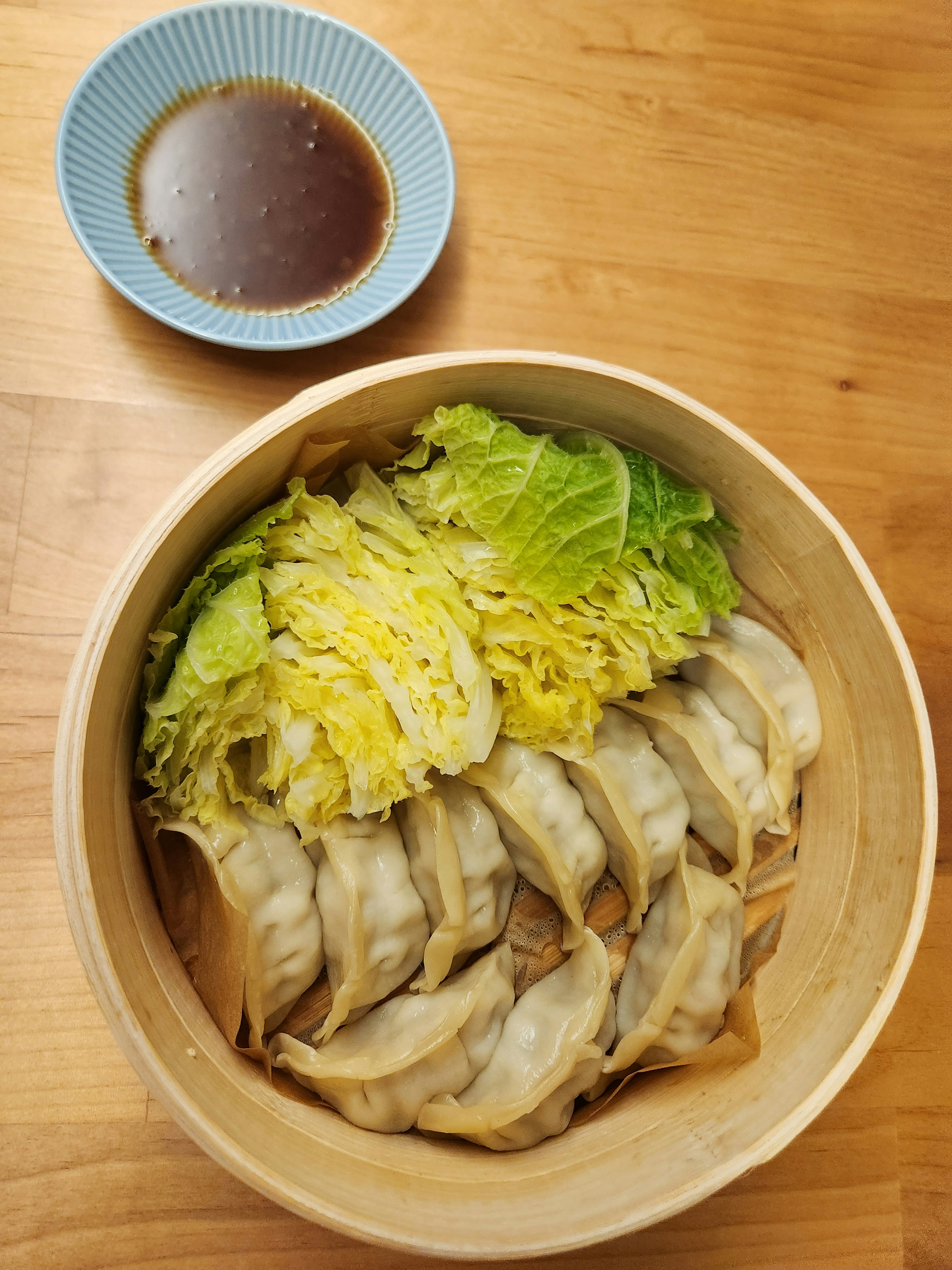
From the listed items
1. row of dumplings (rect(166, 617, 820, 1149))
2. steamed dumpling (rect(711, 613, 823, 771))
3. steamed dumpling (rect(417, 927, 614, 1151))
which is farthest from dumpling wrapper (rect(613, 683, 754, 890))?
steamed dumpling (rect(417, 927, 614, 1151))

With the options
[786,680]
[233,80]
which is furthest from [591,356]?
[233,80]

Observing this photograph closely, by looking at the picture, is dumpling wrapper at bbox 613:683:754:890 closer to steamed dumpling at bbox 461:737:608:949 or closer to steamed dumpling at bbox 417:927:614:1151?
steamed dumpling at bbox 461:737:608:949

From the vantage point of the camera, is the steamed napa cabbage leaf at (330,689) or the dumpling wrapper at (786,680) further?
the dumpling wrapper at (786,680)

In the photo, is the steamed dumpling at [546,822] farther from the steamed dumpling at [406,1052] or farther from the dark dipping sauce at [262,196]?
the dark dipping sauce at [262,196]

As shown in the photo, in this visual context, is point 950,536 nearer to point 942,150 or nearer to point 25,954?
point 942,150

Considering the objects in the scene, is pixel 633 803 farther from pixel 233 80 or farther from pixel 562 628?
pixel 233 80

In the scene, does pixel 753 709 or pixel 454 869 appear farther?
pixel 753 709

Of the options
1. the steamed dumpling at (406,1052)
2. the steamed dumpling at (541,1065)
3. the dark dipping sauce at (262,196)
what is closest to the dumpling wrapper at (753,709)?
the steamed dumpling at (541,1065)
